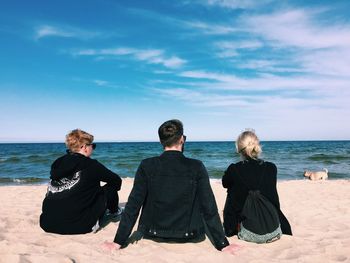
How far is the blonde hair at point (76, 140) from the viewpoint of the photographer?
4469mm

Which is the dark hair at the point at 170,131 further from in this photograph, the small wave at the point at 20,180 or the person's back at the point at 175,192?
the small wave at the point at 20,180

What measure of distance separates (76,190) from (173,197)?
1.36 m

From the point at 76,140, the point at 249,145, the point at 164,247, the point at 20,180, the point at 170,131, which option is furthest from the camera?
the point at 20,180

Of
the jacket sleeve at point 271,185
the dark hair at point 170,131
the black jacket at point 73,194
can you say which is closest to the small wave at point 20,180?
the black jacket at point 73,194

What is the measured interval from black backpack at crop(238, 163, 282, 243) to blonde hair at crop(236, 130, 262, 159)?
1.00 feet

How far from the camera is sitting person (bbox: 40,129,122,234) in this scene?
435 cm

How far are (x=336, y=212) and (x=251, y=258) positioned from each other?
3.42 m

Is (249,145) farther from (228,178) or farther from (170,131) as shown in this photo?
(170,131)

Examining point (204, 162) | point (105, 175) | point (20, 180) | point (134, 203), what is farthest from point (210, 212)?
point (204, 162)

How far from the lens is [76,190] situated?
14.3 ft

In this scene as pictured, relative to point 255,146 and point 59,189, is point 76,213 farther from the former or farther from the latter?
point 255,146

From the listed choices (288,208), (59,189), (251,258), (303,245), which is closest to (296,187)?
(288,208)

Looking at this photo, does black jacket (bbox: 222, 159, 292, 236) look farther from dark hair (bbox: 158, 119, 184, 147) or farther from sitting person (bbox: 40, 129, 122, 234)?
sitting person (bbox: 40, 129, 122, 234)

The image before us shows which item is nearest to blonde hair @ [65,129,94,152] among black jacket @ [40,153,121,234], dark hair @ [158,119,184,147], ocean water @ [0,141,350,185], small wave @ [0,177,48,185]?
black jacket @ [40,153,121,234]
